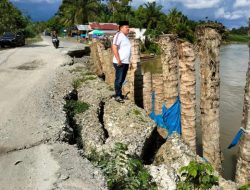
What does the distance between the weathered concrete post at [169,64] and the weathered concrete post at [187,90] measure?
14.2 inches

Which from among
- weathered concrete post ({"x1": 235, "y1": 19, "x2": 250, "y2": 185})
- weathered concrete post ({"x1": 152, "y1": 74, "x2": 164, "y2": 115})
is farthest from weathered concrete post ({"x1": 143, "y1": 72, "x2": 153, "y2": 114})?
weathered concrete post ({"x1": 235, "y1": 19, "x2": 250, "y2": 185})

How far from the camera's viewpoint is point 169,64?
7.27 metres

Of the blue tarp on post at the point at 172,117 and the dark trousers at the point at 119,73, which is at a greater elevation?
Result: the dark trousers at the point at 119,73

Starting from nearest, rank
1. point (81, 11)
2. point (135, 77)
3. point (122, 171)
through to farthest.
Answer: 1. point (122, 171)
2. point (135, 77)
3. point (81, 11)

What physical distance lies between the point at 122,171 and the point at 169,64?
10.4 ft

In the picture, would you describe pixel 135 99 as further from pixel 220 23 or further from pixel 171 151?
pixel 220 23

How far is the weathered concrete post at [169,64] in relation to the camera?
23.6 feet

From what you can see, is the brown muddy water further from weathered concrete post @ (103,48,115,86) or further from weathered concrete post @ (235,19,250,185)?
weathered concrete post @ (103,48,115,86)

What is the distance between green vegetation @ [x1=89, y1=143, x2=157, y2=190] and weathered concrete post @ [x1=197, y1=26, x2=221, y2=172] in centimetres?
213

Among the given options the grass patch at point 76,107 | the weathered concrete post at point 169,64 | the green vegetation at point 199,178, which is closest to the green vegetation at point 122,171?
the green vegetation at point 199,178

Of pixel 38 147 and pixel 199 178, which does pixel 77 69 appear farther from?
pixel 199 178

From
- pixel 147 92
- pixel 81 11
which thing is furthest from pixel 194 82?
pixel 81 11

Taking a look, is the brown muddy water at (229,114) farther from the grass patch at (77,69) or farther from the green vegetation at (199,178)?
the green vegetation at (199,178)

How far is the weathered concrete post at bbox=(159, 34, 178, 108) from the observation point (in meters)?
7.18
